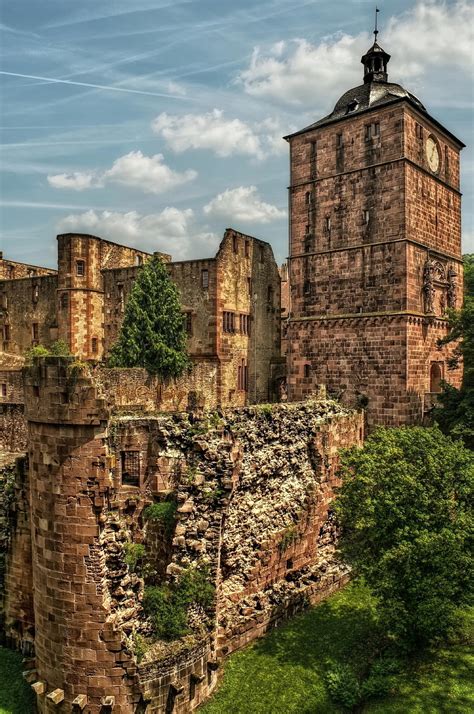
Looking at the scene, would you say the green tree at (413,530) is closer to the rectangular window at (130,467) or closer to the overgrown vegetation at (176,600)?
the overgrown vegetation at (176,600)

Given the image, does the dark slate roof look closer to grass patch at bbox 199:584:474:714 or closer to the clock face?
the clock face

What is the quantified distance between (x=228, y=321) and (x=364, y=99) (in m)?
14.8

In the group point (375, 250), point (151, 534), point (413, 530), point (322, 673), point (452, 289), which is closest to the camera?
point (322, 673)

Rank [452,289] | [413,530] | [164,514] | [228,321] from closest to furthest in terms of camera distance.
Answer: [413,530], [164,514], [452,289], [228,321]

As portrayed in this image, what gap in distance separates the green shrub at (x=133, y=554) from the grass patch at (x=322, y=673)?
3.63m

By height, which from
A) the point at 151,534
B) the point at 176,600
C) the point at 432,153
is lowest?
the point at 176,600

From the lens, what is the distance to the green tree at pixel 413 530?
1445 centimetres

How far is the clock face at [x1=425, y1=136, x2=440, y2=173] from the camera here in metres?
30.8

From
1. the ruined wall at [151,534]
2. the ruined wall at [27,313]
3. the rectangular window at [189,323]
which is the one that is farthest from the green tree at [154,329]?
the ruined wall at [151,534]

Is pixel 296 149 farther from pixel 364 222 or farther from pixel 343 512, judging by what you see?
pixel 343 512

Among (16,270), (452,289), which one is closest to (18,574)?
(452,289)

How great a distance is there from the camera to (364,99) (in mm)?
30875

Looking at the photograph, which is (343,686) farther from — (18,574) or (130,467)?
(18,574)

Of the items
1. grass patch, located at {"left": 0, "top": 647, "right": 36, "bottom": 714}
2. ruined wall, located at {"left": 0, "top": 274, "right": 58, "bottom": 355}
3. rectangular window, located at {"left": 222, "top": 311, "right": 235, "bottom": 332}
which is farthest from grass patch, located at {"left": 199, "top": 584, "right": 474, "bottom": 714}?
ruined wall, located at {"left": 0, "top": 274, "right": 58, "bottom": 355}
